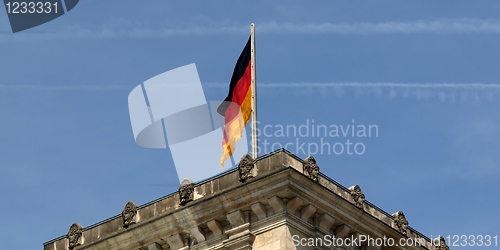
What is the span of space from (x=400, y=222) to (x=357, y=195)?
12.5 ft

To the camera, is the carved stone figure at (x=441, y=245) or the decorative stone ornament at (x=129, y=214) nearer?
the decorative stone ornament at (x=129, y=214)

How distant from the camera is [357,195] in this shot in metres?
61.2

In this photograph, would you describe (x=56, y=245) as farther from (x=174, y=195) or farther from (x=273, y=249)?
(x=273, y=249)

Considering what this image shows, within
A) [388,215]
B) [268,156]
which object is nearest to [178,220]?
[268,156]

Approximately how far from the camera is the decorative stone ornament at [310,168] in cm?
5872

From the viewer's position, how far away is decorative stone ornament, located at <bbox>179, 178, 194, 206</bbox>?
2372 inches

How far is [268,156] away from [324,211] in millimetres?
3490

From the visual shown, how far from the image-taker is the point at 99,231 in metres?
63.0

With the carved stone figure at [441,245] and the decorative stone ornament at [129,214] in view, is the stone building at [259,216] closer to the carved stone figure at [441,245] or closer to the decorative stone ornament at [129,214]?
the decorative stone ornament at [129,214]

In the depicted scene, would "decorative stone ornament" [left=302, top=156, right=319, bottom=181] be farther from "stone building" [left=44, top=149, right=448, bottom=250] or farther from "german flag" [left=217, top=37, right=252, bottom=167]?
"german flag" [left=217, top=37, right=252, bottom=167]

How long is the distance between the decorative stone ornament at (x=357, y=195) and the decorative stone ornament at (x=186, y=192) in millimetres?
7452

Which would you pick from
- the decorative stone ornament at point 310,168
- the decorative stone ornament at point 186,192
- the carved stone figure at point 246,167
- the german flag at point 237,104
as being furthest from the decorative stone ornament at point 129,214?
the decorative stone ornament at point 310,168

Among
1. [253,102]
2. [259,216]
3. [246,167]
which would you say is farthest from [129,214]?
[253,102]

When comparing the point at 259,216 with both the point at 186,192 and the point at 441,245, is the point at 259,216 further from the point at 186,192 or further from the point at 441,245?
the point at 441,245
